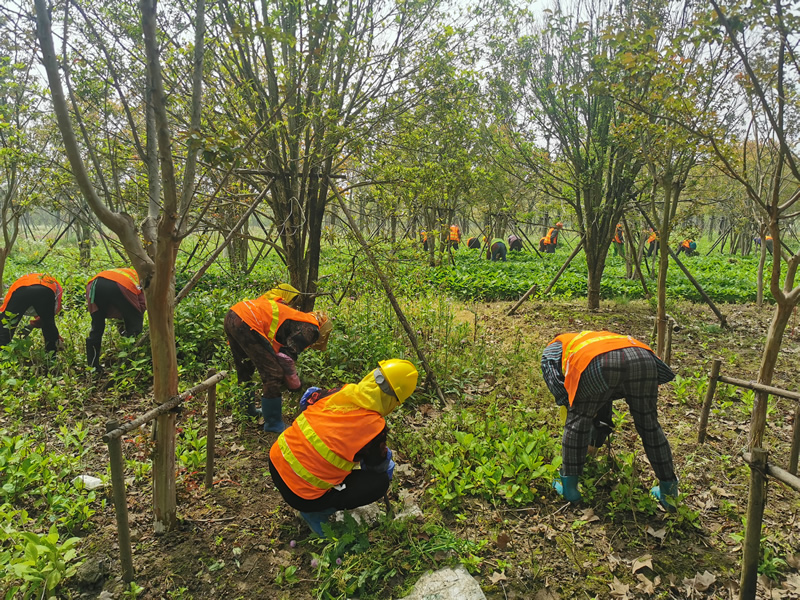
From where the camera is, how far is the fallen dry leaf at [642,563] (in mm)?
2635

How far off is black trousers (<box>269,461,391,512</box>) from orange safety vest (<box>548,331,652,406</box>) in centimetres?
139

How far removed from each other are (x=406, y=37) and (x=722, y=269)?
511 inches

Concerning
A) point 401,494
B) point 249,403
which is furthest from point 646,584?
point 249,403

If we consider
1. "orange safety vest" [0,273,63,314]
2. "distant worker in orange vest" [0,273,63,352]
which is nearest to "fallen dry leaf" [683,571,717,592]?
"distant worker in orange vest" [0,273,63,352]

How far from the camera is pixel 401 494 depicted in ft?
10.8

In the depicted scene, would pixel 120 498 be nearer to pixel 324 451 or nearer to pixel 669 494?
pixel 324 451

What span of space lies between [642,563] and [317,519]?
1.99 meters

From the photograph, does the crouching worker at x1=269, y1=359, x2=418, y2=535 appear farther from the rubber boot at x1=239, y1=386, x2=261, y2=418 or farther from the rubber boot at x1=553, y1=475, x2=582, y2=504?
the rubber boot at x1=239, y1=386, x2=261, y2=418

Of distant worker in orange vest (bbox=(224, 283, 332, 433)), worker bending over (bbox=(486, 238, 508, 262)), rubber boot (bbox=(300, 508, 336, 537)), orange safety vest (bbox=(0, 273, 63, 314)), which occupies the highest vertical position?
worker bending over (bbox=(486, 238, 508, 262))

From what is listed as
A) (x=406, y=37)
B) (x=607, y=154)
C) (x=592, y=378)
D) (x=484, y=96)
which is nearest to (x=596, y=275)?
(x=607, y=154)

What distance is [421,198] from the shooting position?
6.25 m

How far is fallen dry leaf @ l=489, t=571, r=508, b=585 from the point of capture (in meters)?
2.53

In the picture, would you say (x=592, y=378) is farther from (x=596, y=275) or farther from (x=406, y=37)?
(x=596, y=275)

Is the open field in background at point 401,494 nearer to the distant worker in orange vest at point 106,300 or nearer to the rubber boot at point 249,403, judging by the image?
the rubber boot at point 249,403
